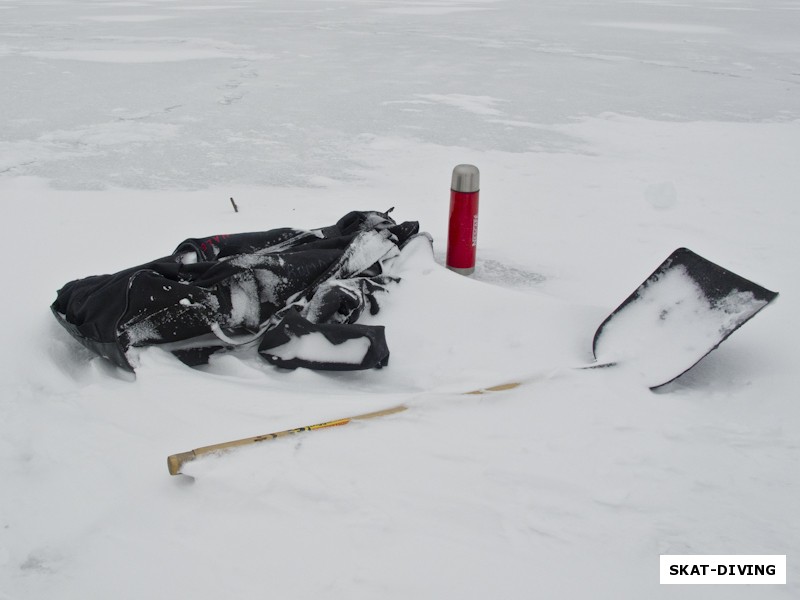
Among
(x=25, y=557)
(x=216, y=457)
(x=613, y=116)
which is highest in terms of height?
(x=613, y=116)

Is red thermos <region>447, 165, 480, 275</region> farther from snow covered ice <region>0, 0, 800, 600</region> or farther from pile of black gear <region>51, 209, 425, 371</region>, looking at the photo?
pile of black gear <region>51, 209, 425, 371</region>

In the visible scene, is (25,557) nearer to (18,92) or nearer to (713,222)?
(713,222)

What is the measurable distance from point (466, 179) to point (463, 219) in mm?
196

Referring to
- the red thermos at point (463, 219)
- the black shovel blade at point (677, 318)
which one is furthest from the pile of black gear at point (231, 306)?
the black shovel blade at point (677, 318)

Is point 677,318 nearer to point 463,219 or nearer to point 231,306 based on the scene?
point 463,219

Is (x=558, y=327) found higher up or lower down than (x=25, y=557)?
higher up

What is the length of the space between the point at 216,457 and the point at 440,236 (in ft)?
7.70

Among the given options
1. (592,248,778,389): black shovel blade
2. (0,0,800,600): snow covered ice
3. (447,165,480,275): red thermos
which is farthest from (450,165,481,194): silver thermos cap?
(592,248,778,389): black shovel blade

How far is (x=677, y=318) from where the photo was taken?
2541 mm

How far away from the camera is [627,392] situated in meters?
2.24

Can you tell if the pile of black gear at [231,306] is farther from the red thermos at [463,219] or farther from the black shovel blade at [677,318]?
the black shovel blade at [677,318]

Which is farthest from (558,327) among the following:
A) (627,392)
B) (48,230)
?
(48,230)

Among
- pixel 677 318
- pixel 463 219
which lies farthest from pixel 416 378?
pixel 463 219

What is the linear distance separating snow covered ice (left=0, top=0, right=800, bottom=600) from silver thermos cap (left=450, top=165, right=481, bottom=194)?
15.4 inches
